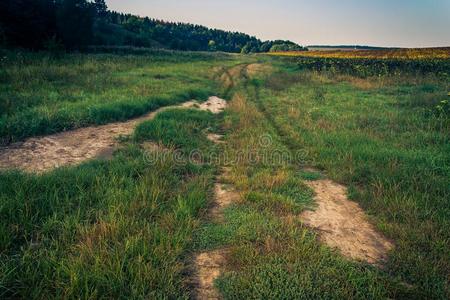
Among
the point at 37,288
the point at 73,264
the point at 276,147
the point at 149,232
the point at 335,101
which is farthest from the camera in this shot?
the point at 335,101

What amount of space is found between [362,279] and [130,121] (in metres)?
7.72

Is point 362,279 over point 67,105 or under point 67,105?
under

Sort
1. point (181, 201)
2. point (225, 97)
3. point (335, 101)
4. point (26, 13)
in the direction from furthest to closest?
point (26, 13)
point (225, 97)
point (335, 101)
point (181, 201)

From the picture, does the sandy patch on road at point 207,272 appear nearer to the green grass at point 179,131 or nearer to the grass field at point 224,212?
the grass field at point 224,212

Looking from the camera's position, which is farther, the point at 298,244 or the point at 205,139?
the point at 205,139

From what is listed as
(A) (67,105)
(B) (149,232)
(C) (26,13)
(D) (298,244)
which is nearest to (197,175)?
(B) (149,232)

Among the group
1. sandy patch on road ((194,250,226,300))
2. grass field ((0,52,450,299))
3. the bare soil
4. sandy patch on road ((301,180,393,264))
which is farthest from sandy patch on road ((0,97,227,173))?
sandy patch on road ((301,180,393,264))

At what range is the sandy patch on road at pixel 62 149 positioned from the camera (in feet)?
16.6

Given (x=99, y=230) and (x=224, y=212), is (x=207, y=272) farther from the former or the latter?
(x=99, y=230)

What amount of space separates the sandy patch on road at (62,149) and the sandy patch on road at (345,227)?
445 cm

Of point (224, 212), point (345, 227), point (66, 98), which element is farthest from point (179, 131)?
point (345, 227)

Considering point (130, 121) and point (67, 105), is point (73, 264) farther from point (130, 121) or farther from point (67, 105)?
point (67, 105)

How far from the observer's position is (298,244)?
3291 millimetres

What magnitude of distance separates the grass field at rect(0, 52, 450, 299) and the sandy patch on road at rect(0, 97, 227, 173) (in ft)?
1.32
